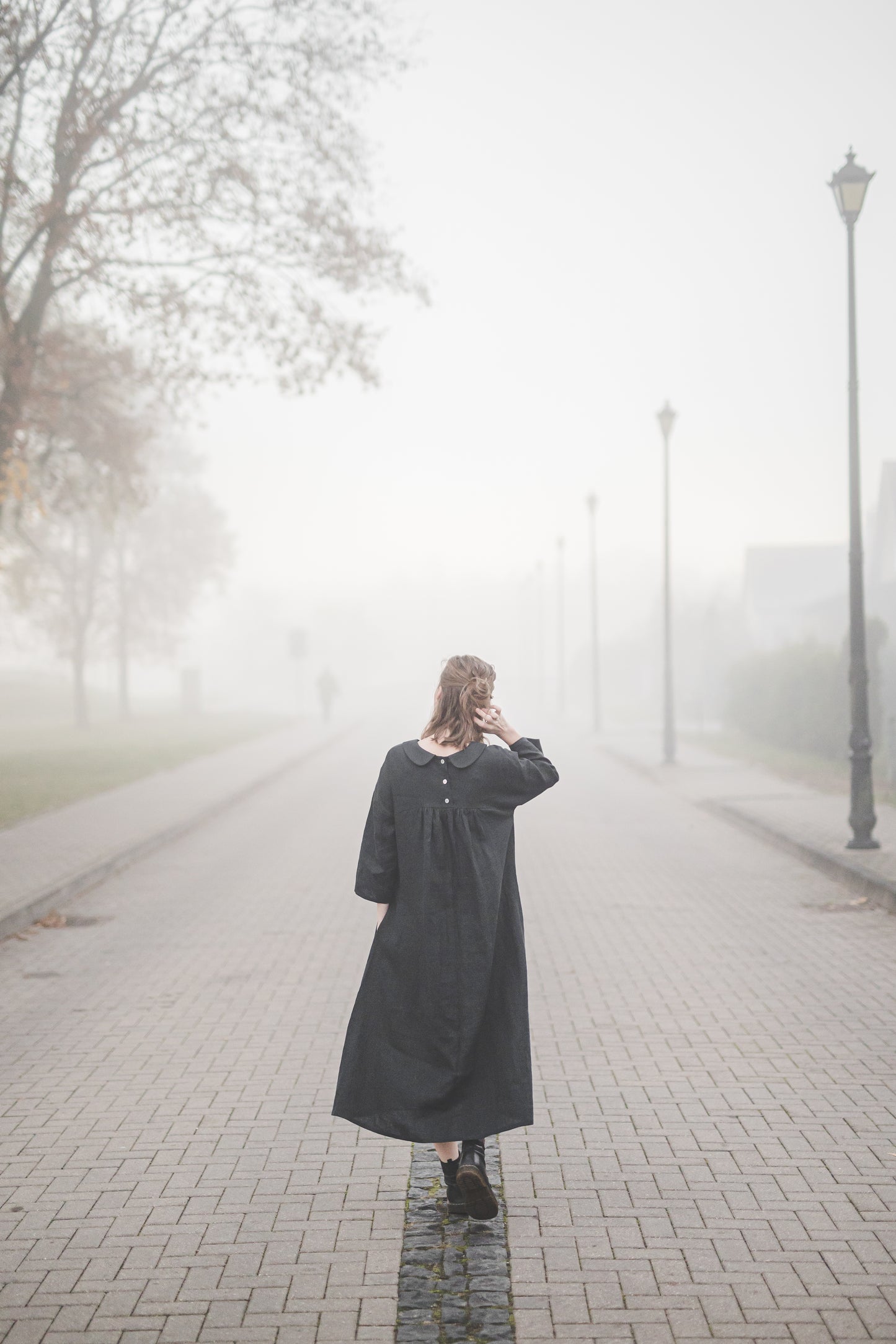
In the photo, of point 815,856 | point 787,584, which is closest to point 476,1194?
point 815,856

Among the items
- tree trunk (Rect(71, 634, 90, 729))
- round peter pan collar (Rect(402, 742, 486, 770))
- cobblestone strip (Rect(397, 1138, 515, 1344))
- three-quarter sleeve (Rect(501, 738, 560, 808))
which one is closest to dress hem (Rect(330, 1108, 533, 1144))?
cobblestone strip (Rect(397, 1138, 515, 1344))

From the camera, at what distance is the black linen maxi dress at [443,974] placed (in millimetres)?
4141

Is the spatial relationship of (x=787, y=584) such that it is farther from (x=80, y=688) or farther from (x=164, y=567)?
(x=80, y=688)

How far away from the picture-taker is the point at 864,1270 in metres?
3.78

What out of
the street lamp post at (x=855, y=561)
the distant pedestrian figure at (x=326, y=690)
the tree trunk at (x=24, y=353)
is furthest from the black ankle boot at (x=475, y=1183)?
the distant pedestrian figure at (x=326, y=690)

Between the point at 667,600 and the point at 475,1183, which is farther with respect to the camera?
the point at 667,600

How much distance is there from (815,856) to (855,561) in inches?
120

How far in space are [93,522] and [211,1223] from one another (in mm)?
37780

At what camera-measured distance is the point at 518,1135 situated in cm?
511

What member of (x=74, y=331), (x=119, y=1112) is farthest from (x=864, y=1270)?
(x=74, y=331)

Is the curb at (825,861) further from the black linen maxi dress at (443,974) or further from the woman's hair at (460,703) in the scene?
the woman's hair at (460,703)

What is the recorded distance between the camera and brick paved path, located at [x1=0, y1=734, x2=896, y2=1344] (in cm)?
364

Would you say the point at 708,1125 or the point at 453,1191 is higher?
the point at 453,1191

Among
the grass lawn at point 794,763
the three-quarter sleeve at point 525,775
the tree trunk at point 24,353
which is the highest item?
the tree trunk at point 24,353
